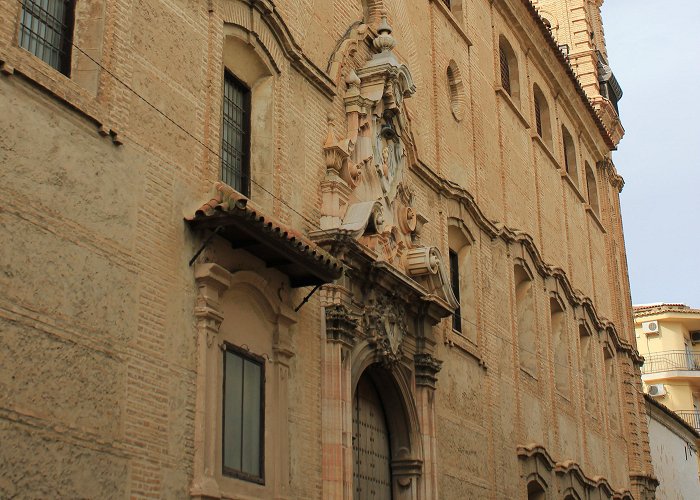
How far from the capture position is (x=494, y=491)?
63.5 feet

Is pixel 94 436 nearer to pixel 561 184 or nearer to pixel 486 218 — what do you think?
pixel 486 218

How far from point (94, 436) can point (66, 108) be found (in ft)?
9.74

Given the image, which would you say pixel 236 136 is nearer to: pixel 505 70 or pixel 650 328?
pixel 505 70

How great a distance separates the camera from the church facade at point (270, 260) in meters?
9.90

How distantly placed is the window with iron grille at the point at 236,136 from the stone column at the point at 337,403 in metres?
2.10

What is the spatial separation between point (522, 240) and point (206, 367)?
12.6 metres

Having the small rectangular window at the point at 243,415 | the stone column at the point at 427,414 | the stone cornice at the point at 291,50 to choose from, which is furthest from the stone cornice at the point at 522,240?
the small rectangular window at the point at 243,415

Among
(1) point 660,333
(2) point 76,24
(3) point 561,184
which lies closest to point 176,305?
(2) point 76,24

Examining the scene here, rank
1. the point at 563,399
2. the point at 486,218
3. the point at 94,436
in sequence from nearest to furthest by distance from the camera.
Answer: the point at 94,436 → the point at 486,218 → the point at 563,399

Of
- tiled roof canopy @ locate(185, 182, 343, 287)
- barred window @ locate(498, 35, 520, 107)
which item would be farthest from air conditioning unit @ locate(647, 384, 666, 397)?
tiled roof canopy @ locate(185, 182, 343, 287)

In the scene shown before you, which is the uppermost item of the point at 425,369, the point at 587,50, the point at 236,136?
the point at 587,50

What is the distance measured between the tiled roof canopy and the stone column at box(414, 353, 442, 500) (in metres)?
3.83

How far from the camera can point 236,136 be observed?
45.6ft

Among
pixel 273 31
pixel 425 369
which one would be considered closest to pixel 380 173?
pixel 425 369
